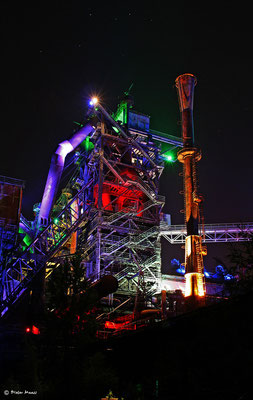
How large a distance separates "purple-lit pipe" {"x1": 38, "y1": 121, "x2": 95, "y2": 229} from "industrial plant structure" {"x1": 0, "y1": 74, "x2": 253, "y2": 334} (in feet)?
0.43

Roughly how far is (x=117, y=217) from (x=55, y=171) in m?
11.5

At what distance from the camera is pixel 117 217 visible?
51.2 meters

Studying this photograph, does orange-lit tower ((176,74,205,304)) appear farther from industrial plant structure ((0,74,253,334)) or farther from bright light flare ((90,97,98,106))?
bright light flare ((90,97,98,106))

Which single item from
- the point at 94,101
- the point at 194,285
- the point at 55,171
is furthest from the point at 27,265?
the point at 94,101

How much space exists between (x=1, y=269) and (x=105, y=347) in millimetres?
21074

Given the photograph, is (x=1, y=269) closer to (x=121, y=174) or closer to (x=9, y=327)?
(x=9, y=327)

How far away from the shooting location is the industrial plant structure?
4731 cm

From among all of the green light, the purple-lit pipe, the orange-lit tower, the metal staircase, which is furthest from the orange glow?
the green light

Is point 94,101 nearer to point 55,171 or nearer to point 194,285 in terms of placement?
point 55,171

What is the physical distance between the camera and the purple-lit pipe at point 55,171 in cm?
5472

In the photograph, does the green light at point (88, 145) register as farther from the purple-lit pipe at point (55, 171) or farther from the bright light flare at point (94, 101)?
the bright light flare at point (94, 101)

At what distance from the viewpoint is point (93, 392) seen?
26188mm

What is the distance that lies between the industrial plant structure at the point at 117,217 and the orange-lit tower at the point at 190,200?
0.10 m

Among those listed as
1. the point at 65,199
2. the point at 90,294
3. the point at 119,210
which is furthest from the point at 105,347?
the point at 65,199
